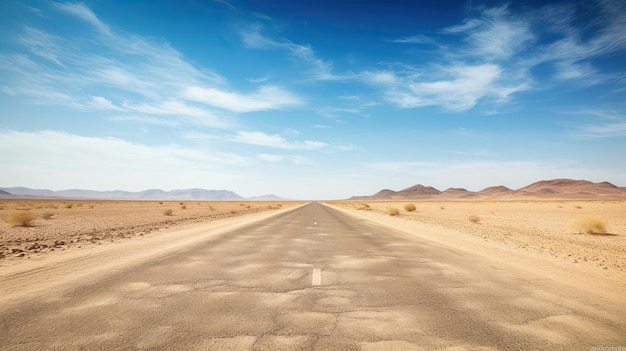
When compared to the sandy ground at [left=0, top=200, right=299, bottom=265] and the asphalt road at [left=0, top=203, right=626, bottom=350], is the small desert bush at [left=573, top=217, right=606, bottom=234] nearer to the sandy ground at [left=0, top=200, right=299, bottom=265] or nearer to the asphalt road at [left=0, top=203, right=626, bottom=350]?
the asphalt road at [left=0, top=203, right=626, bottom=350]

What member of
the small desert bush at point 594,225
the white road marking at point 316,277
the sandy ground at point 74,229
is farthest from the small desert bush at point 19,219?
the small desert bush at point 594,225

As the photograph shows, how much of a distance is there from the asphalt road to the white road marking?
0.02m

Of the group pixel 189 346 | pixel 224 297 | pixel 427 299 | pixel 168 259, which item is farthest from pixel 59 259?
pixel 427 299

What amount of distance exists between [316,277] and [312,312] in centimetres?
211

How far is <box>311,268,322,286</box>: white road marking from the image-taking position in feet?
20.1

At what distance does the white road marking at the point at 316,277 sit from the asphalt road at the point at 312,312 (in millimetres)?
21

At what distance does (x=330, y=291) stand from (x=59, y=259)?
785 cm

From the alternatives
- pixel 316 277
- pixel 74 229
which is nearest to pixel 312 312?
pixel 316 277

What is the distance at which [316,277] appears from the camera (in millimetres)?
6605

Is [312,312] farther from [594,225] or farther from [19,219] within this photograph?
[19,219]

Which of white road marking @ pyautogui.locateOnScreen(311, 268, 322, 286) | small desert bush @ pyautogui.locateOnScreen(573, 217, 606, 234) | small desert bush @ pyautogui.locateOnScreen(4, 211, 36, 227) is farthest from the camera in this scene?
small desert bush @ pyautogui.locateOnScreen(4, 211, 36, 227)

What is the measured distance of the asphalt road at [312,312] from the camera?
3582mm

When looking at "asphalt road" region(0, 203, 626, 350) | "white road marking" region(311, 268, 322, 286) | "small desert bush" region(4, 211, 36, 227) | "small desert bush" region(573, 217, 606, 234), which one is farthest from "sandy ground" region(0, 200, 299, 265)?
"small desert bush" region(573, 217, 606, 234)

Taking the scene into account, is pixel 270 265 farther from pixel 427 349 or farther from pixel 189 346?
pixel 427 349
